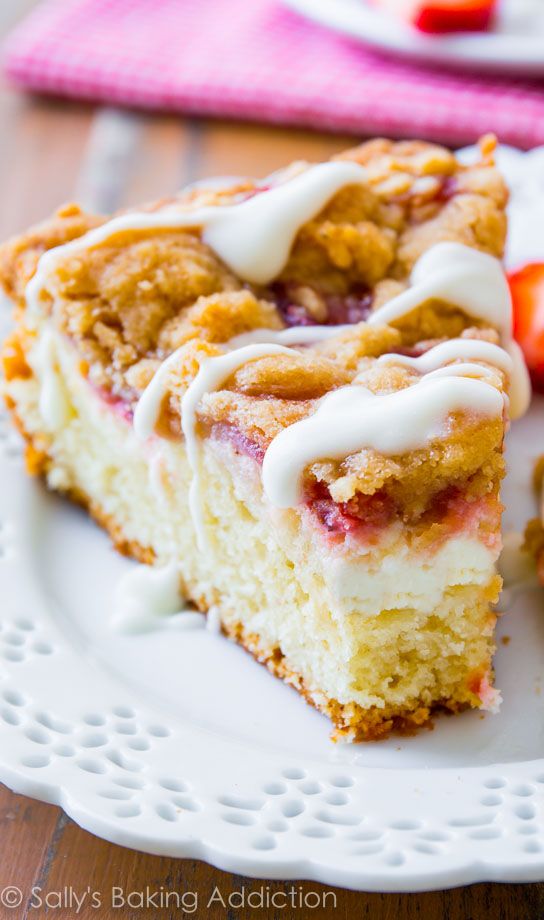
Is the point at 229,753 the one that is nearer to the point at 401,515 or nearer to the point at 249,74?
the point at 401,515

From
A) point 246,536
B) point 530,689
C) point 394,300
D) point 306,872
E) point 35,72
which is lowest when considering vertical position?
point 306,872

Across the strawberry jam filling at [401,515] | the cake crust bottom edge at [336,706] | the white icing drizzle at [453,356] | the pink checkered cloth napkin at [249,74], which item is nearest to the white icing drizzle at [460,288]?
the white icing drizzle at [453,356]

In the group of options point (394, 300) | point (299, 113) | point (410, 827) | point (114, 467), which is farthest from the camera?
point (299, 113)

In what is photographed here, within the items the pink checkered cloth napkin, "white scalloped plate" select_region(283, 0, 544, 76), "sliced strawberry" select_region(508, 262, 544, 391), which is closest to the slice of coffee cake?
"sliced strawberry" select_region(508, 262, 544, 391)

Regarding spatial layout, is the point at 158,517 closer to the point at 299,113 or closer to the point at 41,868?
the point at 41,868

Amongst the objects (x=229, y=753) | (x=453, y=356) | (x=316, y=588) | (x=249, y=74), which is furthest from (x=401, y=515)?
(x=249, y=74)

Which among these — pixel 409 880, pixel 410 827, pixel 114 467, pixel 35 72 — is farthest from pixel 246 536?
pixel 35 72

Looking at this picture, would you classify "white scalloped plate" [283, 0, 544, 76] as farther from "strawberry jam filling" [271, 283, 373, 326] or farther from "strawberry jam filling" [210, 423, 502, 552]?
"strawberry jam filling" [210, 423, 502, 552]
